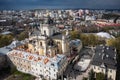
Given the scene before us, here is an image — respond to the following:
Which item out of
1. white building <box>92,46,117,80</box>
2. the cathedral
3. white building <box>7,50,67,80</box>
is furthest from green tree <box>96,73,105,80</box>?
the cathedral

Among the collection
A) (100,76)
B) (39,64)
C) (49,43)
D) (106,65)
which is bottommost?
(100,76)

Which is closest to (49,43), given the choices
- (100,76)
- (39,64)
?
(39,64)

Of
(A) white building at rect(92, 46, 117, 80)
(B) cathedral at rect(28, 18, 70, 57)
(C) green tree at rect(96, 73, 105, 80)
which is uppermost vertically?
(B) cathedral at rect(28, 18, 70, 57)

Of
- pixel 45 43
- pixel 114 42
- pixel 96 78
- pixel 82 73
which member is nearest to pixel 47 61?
pixel 45 43

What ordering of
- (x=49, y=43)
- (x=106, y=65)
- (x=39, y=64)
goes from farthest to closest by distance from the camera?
1. (x=49, y=43)
2. (x=39, y=64)
3. (x=106, y=65)

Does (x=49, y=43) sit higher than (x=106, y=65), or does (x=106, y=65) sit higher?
(x=49, y=43)

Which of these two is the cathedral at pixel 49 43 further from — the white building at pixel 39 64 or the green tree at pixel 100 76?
the green tree at pixel 100 76

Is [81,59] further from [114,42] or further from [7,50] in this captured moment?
[7,50]

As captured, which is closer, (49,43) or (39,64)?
(39,64)

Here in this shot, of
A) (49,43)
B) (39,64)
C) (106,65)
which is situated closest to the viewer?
(106,65)

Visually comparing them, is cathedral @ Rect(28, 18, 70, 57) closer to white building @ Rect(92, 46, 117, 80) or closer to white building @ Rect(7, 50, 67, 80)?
white building @ Rect(7, 50, 67, 80)

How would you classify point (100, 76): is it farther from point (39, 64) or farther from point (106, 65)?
point (39, 64)

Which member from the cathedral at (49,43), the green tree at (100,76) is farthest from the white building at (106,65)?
the cathedral at (49,43)
